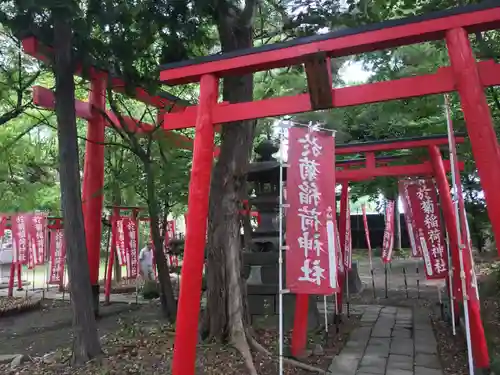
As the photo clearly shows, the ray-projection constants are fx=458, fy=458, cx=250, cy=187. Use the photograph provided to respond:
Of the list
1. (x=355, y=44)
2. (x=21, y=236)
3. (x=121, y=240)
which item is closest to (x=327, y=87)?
(x=355, y=44)

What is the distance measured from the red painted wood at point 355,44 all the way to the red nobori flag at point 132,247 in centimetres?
887

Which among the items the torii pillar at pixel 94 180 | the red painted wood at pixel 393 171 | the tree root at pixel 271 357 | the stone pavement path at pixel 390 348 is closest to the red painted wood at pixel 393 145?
the red painted wood at pixel 393 171

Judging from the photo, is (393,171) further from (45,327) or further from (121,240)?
(45,327)

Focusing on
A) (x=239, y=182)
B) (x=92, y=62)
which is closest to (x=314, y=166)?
(x=239, y=182)

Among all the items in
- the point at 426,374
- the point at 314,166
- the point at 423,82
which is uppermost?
the point at 423,82

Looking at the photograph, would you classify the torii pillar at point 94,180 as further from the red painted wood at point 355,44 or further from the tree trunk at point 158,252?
the red painted wood at point 355,44

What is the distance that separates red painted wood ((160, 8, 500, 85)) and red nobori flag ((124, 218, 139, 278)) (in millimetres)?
8870

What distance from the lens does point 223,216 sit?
6734 mm

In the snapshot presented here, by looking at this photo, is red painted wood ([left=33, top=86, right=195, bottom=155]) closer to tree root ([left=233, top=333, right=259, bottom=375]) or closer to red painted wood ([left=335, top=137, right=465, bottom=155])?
red painted wood ([left=335, top=137, right=465, bottom=155])

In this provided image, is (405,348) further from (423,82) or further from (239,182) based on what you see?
(423,82)

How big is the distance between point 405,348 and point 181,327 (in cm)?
416

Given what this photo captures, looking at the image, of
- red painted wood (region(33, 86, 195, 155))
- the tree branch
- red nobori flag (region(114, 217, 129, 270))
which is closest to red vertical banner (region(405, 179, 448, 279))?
the tree branch

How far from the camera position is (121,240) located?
1270 cm

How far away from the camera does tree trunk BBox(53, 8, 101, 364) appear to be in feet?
19.7
